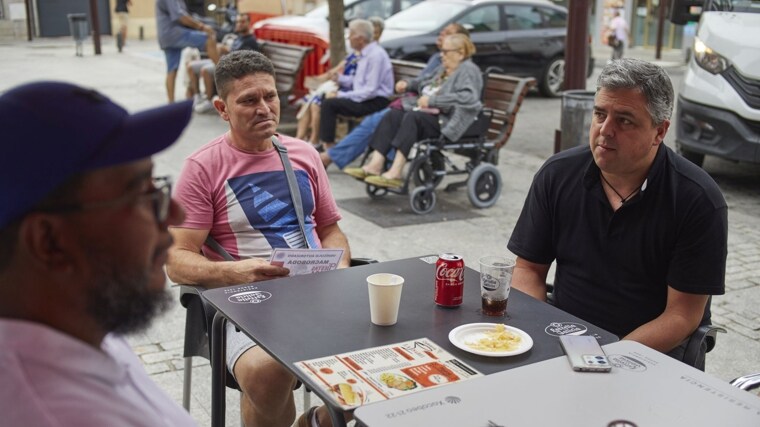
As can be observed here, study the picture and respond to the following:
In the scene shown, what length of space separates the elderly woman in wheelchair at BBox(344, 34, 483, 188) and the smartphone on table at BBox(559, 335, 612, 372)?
490cm

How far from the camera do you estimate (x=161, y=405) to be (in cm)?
157

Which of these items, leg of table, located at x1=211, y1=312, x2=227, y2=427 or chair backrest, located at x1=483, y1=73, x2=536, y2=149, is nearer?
leg of table, located at x1=211, y1=312, x2=227, y2=427

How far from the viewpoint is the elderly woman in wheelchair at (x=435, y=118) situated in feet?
24.0

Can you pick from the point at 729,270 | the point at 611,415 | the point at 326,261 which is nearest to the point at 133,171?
the point at 611,415

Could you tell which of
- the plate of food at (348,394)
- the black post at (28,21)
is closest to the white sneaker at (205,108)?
the plate of food at (348,394)

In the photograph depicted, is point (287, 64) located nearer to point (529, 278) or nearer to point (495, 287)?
point (529, 278)

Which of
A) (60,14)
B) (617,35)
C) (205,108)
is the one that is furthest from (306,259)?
(60,14)

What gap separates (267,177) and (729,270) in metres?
3.58

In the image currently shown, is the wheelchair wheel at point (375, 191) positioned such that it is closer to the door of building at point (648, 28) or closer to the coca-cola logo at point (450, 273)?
the coca-cola logo at point (450, 273)

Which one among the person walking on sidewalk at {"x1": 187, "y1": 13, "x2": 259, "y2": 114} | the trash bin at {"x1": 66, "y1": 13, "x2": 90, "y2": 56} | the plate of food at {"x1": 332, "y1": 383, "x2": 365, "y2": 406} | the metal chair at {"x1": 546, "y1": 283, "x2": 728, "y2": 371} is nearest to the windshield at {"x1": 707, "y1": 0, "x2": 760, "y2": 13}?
the person walking on sidewalk at {"x1": 187, "y1": 13, "x2": 259, "y2": 114}

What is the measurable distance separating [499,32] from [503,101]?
20.4 feet

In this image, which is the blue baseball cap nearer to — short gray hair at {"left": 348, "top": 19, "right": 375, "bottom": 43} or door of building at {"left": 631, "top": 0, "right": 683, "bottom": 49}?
short gray hair at {"left": 348, "top": 19, "right": 375, "bottom": 43}

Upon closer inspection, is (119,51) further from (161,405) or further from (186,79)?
(161,405)

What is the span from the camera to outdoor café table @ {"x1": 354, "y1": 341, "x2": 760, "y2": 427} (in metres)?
1.95
